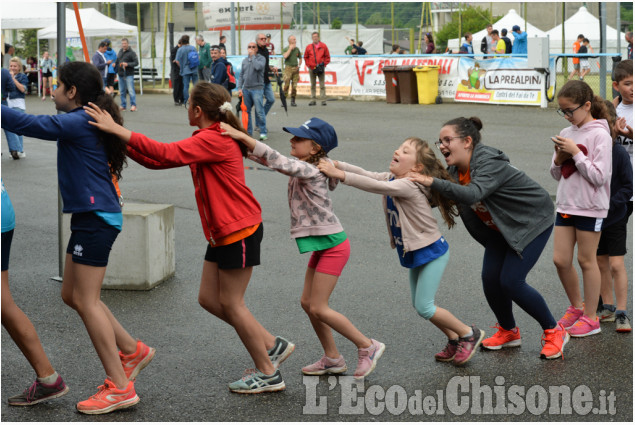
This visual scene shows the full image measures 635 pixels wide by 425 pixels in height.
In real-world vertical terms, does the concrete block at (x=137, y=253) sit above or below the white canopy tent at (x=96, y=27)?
below

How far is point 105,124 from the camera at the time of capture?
4.25 metres

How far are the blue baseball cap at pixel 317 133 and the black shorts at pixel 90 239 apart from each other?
44.1 inches

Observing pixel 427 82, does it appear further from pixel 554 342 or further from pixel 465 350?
pixel 465 350

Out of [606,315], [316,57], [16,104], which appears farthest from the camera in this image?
[316,57]

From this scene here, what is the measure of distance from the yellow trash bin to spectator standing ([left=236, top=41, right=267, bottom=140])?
8140mm

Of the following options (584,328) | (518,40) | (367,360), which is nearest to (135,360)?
(367,360)

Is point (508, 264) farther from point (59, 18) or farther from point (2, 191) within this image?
point (59, 18)

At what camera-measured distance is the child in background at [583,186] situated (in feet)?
17.5

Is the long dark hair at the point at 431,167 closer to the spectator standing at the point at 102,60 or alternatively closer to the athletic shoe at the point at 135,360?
the athletic shoe at the point at 135,360

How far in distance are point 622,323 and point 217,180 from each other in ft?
9.45

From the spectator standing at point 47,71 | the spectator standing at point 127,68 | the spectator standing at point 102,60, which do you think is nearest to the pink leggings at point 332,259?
the spectator standing at point 127,68

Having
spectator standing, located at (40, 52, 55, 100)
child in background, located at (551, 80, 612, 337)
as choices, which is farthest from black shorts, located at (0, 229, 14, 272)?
spectator standing, located at (40, 52, 55, 100)

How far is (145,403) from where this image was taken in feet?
14.7

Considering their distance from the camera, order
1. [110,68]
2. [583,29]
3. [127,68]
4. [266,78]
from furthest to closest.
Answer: [583,29]
[110,68]
[127,68]
[266,78]
